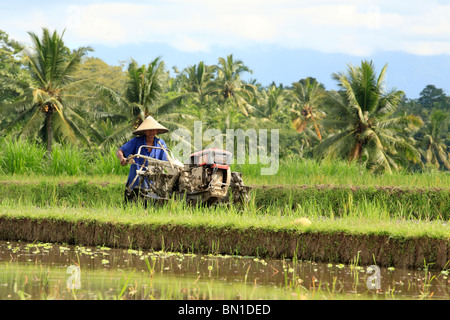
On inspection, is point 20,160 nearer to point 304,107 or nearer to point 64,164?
point 64,164

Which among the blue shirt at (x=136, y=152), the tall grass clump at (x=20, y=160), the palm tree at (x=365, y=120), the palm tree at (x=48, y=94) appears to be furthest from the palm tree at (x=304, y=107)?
the blue shirt at (x=136, y=152)

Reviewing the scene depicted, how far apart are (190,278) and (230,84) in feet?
144

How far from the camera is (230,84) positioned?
48875mm

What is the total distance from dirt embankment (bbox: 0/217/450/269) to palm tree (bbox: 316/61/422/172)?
19.0 metres

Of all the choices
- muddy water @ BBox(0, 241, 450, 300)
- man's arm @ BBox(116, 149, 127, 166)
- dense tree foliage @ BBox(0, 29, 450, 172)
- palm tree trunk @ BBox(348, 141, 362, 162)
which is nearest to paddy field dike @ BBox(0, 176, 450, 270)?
muddy water @ BBox(0, 241, 450, 300)

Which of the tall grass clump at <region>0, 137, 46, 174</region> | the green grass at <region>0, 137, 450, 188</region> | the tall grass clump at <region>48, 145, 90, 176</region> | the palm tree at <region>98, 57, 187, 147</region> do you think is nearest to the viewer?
the green grass at <region>0, 137, 450, 188</region>

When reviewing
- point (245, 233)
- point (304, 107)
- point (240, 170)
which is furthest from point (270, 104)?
point (245, 233)

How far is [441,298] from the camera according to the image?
4.92 m

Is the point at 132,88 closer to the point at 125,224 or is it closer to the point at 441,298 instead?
the point at 125,224

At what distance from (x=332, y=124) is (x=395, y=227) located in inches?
821

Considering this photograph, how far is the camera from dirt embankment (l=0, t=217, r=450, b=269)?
21.9ft

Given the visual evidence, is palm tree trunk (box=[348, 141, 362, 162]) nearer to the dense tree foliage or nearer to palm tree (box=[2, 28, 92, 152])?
the dense tree foliage

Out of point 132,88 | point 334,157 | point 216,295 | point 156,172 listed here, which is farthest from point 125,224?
point 132,88

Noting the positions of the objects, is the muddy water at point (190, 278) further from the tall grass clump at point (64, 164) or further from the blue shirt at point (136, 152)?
the tall grass clump at point (64, 164)
